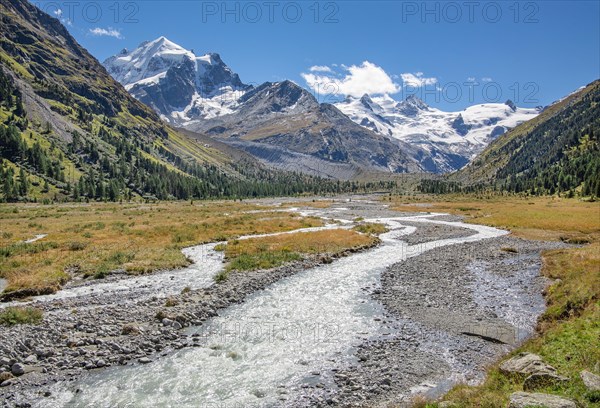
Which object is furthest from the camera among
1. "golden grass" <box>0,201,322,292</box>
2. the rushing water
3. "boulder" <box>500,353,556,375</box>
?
"golden grass" <box>0,201,322,292</box>

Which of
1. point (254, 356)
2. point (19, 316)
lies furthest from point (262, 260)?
point (19, 316)

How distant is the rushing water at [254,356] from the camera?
51.6 ft

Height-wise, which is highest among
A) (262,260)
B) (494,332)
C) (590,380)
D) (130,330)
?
(590,380)

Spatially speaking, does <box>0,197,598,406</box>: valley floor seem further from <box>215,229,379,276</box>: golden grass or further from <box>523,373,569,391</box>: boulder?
<box>523,373,569,391</box>: boulder

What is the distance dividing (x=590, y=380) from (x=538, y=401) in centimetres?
234

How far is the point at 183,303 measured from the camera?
1035 inches

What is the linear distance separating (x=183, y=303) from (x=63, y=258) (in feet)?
73.6

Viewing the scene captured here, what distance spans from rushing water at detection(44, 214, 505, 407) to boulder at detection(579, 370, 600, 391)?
32.0ft

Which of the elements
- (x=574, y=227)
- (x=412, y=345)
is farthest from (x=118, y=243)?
(x=574, y=227)

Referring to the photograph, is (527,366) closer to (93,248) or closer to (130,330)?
(130,330)

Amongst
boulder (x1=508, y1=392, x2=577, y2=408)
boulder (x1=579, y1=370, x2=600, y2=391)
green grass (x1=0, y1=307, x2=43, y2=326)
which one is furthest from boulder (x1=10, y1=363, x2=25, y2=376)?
boulder (x1=579, y1=370, x2=600, y2=391)

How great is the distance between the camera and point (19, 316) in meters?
22.5

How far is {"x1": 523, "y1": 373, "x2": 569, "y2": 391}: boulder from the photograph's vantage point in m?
12.6

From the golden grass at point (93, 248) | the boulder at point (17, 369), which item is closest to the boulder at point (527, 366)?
the boulder at point (17, 369)
